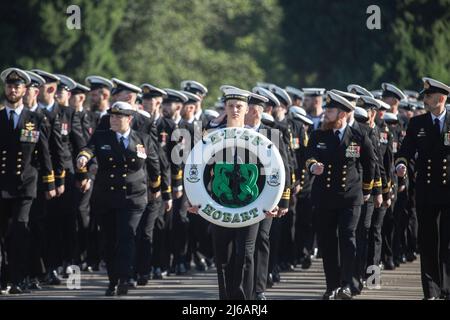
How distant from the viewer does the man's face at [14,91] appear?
16.1 m

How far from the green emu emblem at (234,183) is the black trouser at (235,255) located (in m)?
0.27

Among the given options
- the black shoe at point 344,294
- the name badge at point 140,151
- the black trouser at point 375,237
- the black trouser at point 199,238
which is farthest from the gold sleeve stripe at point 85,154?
the black trouser at point 199,238

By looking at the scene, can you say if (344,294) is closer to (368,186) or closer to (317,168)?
(368,186)

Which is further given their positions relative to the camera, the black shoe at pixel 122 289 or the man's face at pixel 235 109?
the black shoe at pixel 122 289

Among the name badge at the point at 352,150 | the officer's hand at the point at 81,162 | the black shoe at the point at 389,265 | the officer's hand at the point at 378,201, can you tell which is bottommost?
the black shoe at the point at 389,265

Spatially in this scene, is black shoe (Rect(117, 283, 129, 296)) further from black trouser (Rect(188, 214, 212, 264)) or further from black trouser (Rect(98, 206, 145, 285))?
black trouser (Rect(188, 214, 212, 264))

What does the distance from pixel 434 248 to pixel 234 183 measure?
7.85 ft

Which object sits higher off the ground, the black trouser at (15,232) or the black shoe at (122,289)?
the black trouser at (15,232)

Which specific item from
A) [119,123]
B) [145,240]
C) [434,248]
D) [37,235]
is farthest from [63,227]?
[434,248]

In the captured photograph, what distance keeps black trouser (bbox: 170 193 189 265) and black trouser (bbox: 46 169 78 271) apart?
154 cm

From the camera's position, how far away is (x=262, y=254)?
15578 millimetres

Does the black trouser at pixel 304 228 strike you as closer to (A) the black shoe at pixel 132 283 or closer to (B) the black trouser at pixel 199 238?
(B) the black trouser at pixel 199 238

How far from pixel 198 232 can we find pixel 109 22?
78.7 ft

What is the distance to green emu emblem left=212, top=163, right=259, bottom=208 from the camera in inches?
557
